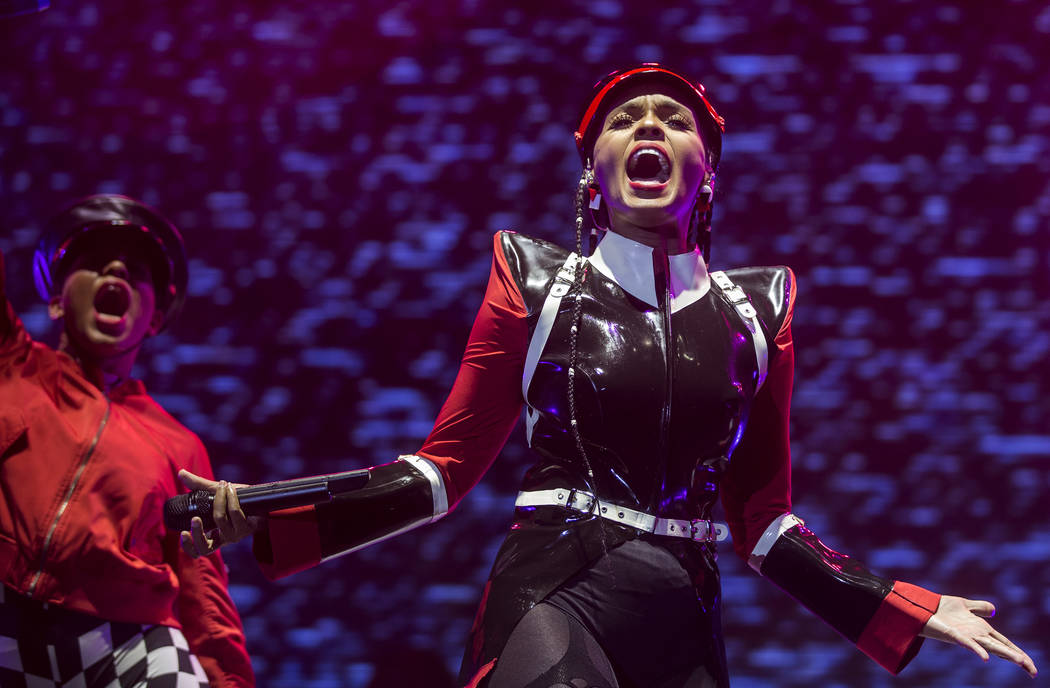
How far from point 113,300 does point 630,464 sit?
5.06 ft

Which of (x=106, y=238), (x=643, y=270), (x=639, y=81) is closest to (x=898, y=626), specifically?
(x=643, y=270)

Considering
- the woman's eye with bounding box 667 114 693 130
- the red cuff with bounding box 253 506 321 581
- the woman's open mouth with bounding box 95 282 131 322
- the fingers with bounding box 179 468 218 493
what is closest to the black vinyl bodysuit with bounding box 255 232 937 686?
the red cuff with bounding box 253 506 321 581

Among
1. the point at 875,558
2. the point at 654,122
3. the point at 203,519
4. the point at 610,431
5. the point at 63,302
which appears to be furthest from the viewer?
the point at 875,558

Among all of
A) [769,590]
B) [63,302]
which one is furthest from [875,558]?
[63,302]

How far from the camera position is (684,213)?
1.67 meters

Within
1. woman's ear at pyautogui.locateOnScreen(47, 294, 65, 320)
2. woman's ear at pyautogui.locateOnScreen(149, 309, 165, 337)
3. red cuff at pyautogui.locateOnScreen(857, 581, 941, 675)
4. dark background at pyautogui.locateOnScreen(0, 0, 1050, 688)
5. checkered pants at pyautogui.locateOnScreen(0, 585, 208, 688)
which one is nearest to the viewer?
red cuff at pyautogui.locateOnScreen(857, 581, 941, 675)

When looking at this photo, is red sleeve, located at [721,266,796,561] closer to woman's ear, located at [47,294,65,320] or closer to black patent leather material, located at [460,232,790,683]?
black patent leather material, located at [460,232,790,683]

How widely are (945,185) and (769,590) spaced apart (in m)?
1.39

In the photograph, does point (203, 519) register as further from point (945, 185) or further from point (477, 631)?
point (945, 185)

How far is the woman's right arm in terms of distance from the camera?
1363mm

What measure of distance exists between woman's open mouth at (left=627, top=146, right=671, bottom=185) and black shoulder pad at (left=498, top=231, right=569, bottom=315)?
192mm

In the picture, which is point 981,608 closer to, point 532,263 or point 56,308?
point 532,263

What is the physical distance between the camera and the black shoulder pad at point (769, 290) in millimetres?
1615

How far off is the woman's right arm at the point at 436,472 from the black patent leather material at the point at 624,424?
0.05 metres
